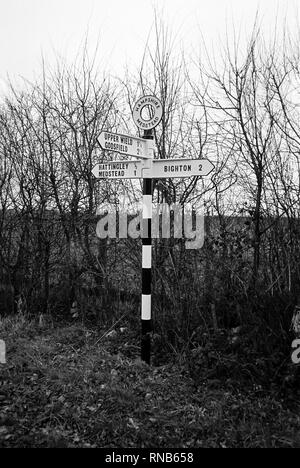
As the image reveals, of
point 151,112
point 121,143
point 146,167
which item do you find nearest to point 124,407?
point 146,167

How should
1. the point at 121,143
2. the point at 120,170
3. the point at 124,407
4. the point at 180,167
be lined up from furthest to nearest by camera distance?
the point at 120,170 < the point at 180,167 < the point at 121,143 < the point at 124,407

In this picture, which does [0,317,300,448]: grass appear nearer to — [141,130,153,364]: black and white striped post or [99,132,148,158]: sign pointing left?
[141,130,153,364]: black and white striped post

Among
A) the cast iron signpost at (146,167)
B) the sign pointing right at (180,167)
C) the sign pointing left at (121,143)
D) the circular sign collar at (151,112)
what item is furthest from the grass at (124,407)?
the circular sign collar at (151,112)

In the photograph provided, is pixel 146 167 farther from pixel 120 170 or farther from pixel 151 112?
pixel 151 112

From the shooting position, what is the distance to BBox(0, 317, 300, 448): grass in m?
3.40

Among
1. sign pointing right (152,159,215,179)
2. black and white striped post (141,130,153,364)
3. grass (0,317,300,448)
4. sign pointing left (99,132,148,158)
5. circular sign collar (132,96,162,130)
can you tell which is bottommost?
grass (0,317,300,448)

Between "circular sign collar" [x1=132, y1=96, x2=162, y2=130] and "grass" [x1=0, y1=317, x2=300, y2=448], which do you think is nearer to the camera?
"grass" [x1=0, y1=317, x2=300, y2=448]

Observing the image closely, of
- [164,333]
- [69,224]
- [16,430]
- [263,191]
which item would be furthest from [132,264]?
[16,430]

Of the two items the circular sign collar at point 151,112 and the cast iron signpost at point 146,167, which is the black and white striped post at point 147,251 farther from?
the circular sign collar at point 151,112

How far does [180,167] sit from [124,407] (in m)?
2.47

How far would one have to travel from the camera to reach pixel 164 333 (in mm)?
5168

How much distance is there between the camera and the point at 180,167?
4.79 meters

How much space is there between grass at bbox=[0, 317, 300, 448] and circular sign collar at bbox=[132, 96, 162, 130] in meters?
2.60

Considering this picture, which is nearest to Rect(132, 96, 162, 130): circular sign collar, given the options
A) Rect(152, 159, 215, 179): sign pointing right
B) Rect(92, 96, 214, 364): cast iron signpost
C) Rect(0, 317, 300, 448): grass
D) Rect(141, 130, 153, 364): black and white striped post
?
Rect(92, 96, 214, 364): cast iron signpost
